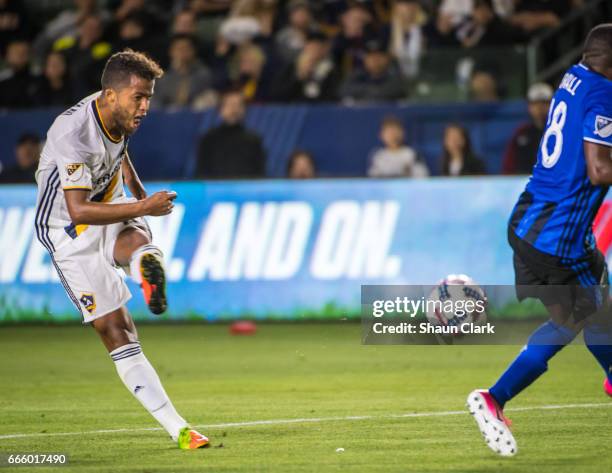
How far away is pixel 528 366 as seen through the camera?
22.9ft

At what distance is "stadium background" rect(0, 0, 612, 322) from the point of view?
47.0 feet

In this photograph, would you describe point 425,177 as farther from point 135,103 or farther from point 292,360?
point 135,103

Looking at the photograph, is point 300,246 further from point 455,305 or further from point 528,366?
point 528,366

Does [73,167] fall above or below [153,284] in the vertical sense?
above

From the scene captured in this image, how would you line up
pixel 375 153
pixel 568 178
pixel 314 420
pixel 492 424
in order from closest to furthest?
pixel 492 424 < pixel 568 178 < pixel 314 420 < pixel 375 153

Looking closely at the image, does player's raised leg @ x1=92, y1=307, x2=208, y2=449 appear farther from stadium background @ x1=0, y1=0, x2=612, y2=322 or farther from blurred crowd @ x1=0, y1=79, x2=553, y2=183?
blurred crowd @ x1=0, y1=79, x2=553, y2=183

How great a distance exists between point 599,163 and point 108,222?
8.81ft

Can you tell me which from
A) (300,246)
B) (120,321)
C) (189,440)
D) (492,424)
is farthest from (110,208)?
(300,246)

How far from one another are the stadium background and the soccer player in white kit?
6.96m

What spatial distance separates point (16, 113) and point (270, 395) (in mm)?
8331

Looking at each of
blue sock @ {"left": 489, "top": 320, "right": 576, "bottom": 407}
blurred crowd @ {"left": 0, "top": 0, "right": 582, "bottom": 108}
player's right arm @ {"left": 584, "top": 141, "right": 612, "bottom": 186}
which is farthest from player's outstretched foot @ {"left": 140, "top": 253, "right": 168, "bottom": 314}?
blurred crowd @ {"left": 0, "top": 0, "right": 582, "bottom": 108}

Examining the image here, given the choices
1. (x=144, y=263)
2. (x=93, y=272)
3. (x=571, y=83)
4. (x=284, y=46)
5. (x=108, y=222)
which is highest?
(x=571, y=83)

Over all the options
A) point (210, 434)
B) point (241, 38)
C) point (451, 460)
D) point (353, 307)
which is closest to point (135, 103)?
point (210, 434)

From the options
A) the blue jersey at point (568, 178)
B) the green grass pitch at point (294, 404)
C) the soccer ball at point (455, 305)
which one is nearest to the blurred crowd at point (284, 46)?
the green grass pitch at point (294, 404)
